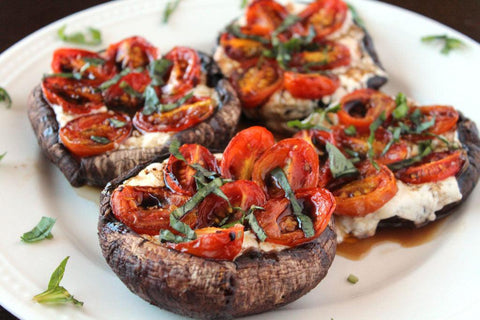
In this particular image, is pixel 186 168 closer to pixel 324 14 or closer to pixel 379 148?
pixel 379 148

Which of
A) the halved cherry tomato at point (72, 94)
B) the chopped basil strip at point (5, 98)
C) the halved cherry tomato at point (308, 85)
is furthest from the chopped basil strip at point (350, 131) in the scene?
the chopped basil strip at point (5, 98)

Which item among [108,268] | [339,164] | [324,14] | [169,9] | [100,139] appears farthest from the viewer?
[169,9]

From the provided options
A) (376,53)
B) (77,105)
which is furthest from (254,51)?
(77,105)

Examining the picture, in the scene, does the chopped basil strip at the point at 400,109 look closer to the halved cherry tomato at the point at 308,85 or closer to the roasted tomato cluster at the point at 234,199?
the halved cherry tomato at the point at 308,85

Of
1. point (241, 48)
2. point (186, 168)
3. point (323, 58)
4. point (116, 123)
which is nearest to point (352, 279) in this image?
point (186, 168)

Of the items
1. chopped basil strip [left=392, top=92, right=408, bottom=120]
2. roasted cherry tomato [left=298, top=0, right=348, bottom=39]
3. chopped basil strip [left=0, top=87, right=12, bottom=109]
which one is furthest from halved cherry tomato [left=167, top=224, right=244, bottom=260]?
roasted cherry tomato [left=298, top=0, right=348, bottom=39]

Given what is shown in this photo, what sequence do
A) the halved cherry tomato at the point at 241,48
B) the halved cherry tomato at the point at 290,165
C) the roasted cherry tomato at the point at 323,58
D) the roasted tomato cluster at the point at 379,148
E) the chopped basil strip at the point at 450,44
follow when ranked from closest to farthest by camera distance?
1. the halved cherry tomato at the point at 290,165
2. the roasted tomato cluster at the point at 379,148
3. the roasted cherry tomato at the point at 323,58
4. the halved cherry tomato at the point at 241,48
5. the chopped basil strip at the point at 450,44
